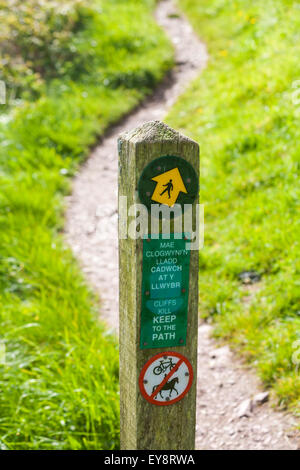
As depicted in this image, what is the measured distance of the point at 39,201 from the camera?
20.0 feet

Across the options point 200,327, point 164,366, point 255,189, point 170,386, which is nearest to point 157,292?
point 164,366

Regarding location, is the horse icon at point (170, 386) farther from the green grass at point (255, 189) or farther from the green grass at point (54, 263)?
the green grass at point (255, 189)

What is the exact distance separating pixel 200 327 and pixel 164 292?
2350 millimetres

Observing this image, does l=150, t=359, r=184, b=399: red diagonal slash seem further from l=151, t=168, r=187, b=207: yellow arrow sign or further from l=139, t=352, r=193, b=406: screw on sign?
l=151, t=168, r=187, b=207: yellow arrow sign

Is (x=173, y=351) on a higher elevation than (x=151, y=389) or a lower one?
higher

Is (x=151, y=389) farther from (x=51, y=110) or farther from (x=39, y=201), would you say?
(x=51, y=110)

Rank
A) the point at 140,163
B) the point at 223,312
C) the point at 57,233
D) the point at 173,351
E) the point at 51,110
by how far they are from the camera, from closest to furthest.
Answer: the point at 140,163, the point at 173,351, the point at 223,312, the point at 57,233, the point at 51,110

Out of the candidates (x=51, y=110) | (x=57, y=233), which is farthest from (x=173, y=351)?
(x=51, y=110)

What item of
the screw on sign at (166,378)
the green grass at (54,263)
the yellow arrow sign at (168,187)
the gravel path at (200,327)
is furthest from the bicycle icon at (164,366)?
the gravel path at (200,327)

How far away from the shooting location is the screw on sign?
2160 millimetres

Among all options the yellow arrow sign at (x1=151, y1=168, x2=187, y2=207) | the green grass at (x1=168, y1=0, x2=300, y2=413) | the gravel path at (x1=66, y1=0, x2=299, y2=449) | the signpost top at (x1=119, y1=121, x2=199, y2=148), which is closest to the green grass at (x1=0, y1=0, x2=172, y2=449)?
the gravel path at (x1=66, y1=0, x2=299, y2=449)

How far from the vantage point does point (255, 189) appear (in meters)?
5.41

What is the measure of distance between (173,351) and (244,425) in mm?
1578

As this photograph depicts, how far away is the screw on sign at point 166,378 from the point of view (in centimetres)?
216
